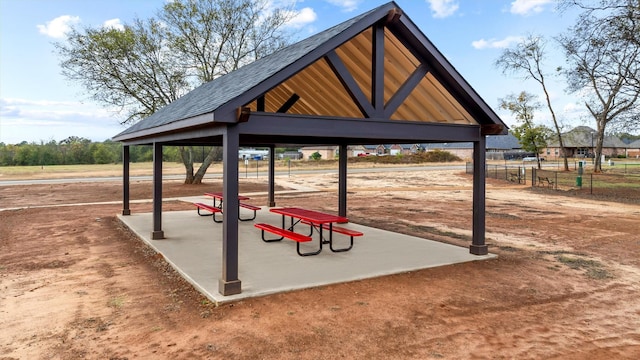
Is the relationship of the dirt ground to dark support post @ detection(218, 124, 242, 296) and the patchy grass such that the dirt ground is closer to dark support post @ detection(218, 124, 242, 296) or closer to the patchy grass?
the patchy grass

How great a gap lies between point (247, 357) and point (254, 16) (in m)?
24.5

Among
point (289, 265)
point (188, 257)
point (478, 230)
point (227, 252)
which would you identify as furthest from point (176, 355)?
point (478, 230)

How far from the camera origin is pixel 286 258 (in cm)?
708

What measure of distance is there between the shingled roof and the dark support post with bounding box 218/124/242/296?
256 mm

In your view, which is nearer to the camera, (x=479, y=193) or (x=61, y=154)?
(x=479, y=193)

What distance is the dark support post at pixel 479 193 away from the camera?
727 centimetres

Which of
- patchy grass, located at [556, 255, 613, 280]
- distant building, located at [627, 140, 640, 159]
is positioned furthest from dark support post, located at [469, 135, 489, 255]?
distant building, located at [627, 140, 640, 159]

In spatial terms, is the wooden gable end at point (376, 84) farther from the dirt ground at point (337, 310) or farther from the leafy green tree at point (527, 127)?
the leafy green tree at point (527, 127)

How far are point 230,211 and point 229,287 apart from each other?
964 mm

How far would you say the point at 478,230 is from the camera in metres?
7.43

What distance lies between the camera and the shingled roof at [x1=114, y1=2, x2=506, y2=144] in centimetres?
536

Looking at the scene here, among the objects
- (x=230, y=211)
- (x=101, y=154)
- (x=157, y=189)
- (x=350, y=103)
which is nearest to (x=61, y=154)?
(x=101, y=154)

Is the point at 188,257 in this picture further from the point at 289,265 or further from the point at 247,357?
the point at 247,357

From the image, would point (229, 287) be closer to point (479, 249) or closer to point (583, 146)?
point (479, 249)
